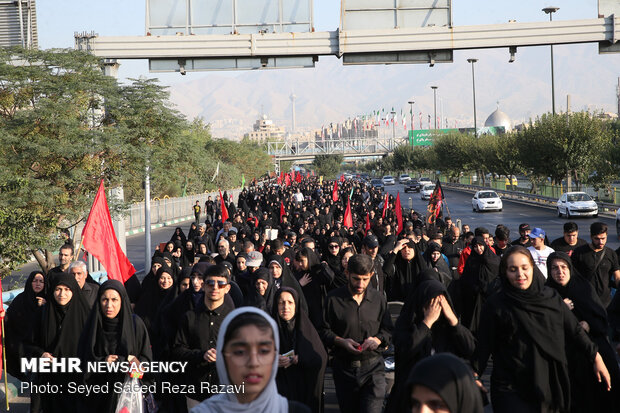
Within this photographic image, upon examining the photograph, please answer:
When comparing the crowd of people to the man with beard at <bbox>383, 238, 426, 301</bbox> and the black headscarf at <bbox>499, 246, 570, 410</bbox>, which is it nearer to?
the black headscarf at <bbox>499, 246, 570, 410</bbox>

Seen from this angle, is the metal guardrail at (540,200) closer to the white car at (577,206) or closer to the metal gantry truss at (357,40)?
the white car at (577,206)

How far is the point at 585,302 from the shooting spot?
6.31m

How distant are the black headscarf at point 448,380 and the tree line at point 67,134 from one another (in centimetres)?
1066

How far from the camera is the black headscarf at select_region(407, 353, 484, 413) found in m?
2.87

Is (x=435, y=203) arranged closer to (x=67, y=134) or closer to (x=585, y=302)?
(x=67, y=134)

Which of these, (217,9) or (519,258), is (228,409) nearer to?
(519,258)

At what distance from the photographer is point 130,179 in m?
17.7

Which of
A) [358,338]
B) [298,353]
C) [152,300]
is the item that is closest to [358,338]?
[358,338]

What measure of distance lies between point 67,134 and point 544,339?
39.8 ft

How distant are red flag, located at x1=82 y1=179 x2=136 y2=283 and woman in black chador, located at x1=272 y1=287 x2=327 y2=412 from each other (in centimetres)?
407

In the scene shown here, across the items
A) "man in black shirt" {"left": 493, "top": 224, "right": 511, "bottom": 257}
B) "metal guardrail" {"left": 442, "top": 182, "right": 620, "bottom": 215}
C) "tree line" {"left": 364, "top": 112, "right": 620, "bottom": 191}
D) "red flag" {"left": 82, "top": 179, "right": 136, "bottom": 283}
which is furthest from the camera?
"tree line" {"left": 364, "top": 112, "right": 620, "bottom": 191}

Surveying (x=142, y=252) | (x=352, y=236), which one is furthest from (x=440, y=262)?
(x=142, y=252)

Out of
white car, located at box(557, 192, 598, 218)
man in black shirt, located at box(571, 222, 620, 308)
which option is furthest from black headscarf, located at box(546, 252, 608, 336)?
white car, located at box(557, 192, 598, 218)

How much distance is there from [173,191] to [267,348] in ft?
197
